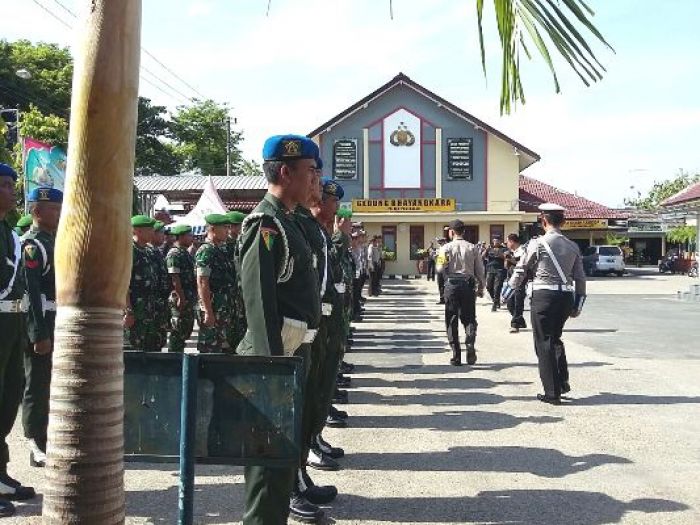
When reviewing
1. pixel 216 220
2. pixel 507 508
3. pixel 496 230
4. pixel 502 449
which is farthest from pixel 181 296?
pixel 496 230

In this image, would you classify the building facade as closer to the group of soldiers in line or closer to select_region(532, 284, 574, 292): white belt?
select_region(532, 284, 574, 292): white belt

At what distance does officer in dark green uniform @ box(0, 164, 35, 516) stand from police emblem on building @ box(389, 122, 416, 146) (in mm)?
35753

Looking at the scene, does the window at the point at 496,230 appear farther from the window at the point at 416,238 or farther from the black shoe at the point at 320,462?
A: the black shoe at the point at 320,462

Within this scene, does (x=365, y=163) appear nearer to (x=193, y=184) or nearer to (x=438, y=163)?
(x=438, y=163)

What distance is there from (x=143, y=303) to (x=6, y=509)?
2.96 meters

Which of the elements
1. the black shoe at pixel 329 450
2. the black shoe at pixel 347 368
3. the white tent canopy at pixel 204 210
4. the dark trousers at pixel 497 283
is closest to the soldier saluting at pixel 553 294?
the black shoe at pixel 347 368

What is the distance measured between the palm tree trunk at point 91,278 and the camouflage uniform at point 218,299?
559cm

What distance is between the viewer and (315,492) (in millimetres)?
4703

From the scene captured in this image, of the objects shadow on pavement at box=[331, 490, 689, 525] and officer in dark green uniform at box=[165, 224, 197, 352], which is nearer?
shadow on pavement at box=[331, 490, 689, 525]

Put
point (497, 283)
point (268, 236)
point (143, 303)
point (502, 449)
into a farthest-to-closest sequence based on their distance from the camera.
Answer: point (497, 283), point (143, 303), point (502, 449), point (268, 236)

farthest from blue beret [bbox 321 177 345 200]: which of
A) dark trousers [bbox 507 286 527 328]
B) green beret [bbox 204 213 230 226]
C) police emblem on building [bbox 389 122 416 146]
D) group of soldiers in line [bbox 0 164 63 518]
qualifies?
police emblem on building [bbox 389 122 416 146]

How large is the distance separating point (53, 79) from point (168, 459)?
43984 mm

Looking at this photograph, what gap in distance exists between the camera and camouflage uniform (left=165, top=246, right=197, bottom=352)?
8.28 m

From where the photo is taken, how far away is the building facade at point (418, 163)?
39875 mm
